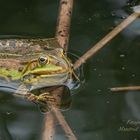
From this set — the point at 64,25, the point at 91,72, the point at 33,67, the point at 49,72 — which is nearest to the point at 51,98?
the point at 49,72

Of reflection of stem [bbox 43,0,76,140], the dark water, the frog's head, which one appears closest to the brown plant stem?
reflection of stem [bbox 43,0,76,140]

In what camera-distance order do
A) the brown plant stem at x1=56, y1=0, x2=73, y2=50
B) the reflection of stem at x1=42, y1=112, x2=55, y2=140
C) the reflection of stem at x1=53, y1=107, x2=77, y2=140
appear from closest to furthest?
the reflection of stem at x1=42, y1=112, x2=55, y2=140
the reflection of stem at x1=53, y1=107, x2=77, y2=140
the brown plant stem at x1=56, y1=0, x2=73, y2=50

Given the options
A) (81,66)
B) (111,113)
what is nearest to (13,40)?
(81,66)

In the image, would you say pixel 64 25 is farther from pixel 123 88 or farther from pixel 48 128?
pixel 48 128

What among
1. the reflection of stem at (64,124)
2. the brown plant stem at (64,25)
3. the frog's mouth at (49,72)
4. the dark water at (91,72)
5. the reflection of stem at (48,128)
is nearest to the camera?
the reflection of stem at (48,128)

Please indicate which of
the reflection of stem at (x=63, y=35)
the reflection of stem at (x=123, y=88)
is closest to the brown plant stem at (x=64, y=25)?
the reflection of stem at (x=63, y=35)

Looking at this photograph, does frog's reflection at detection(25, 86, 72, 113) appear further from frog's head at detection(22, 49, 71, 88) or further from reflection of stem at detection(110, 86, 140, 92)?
reflection of stem at detection(110, 86, 140, 92)

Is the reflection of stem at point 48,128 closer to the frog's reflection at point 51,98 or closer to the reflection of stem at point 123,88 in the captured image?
the frog's reflection at point 51,98
